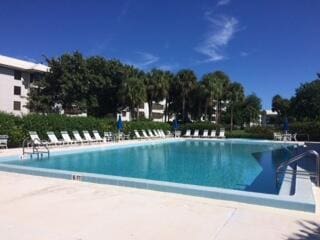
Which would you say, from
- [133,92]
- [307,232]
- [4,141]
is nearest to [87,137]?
[4,141]

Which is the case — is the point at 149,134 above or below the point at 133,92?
below

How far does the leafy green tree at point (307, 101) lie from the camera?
52.5 meters

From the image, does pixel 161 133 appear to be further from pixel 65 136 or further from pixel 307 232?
pixel 307 232

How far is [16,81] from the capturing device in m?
40.6

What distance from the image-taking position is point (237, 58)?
35.9 meters

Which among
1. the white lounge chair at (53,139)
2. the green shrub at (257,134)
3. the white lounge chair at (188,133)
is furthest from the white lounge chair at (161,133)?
the white lounge chair at (53,139)

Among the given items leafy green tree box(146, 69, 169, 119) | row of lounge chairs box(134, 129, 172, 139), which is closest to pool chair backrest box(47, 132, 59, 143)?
row of lounge chairs box(134, 129, 172, 139)

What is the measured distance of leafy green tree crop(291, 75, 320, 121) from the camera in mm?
52475

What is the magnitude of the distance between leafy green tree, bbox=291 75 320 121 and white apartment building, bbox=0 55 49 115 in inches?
1538

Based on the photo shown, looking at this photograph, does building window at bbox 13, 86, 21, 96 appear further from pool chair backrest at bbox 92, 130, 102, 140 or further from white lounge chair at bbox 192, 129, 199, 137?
white lounge chair at bbox 192, 129, 199, 137

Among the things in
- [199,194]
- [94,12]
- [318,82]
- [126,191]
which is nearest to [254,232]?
[199,194]

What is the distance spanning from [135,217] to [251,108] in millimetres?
68154

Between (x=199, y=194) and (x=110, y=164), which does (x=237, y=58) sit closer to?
(x=110, y=164)

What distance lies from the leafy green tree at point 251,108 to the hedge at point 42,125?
1796 inches
